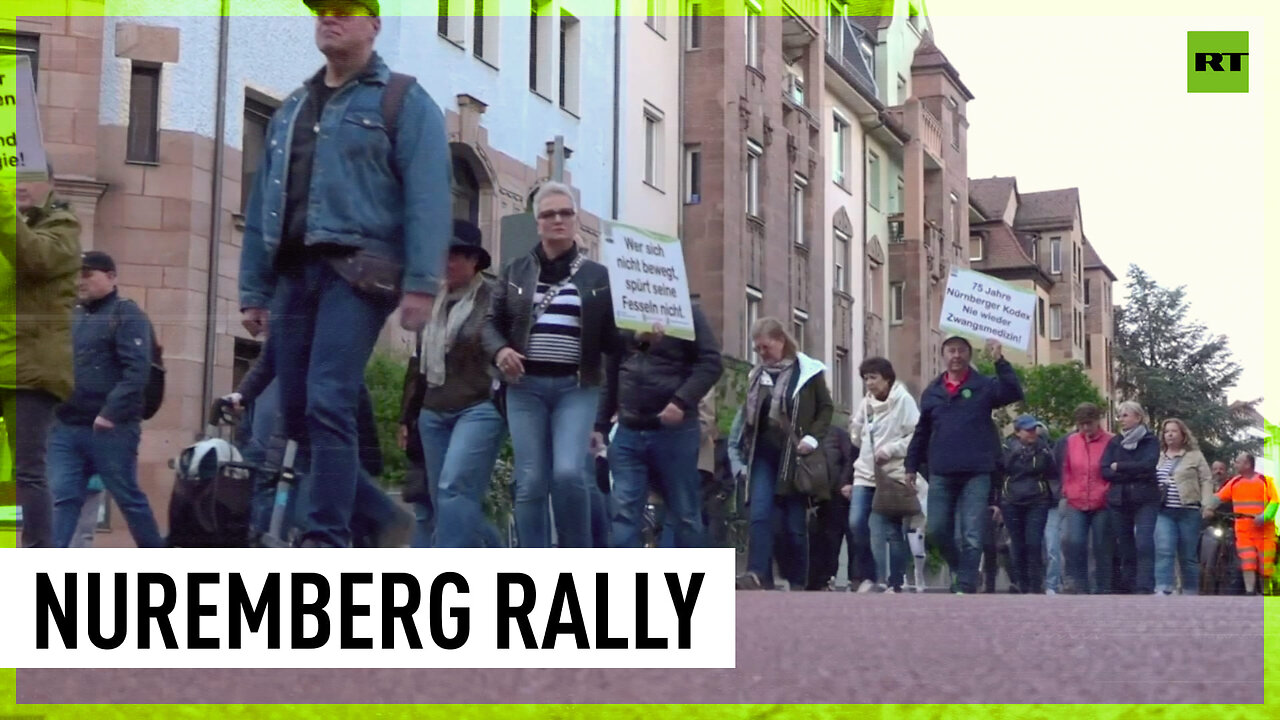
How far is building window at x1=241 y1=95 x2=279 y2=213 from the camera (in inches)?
160

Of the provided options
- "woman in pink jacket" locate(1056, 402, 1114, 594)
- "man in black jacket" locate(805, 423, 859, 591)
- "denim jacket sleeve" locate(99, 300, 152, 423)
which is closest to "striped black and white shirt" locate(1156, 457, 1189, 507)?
"woman in pink jacket" locate(1056, 402, 1114, 594)

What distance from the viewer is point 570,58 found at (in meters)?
4.20

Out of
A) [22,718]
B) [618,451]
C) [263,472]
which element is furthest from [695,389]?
[22,718]

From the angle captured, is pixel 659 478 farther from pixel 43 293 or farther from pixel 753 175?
pixel 43 293

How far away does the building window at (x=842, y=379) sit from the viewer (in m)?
4.39

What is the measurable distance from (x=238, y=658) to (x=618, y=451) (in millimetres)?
913

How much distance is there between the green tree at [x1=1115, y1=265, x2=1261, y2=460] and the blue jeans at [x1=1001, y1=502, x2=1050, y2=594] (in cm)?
47

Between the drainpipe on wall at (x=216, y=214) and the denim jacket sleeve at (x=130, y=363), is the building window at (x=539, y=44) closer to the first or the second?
the drainpipe on wall at (x=216, y=214)

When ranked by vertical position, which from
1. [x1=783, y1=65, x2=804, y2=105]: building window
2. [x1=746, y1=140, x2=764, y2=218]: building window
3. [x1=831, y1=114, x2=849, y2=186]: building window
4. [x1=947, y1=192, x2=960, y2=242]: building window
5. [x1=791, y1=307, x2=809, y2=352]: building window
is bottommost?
[x1=791, y1=307, x2=809, y2=352]: building window

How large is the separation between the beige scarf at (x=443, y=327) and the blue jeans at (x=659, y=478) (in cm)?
40

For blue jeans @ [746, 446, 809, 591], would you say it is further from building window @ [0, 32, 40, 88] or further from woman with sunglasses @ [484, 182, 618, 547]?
building window @ [0, 32, 40, 88]

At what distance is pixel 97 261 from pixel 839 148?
5.22ft

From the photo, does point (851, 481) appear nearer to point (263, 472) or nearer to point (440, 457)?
point (440, 457)

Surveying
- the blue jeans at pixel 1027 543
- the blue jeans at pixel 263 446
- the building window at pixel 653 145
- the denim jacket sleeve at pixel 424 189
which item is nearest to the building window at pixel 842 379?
the building window at pixel 653 145
